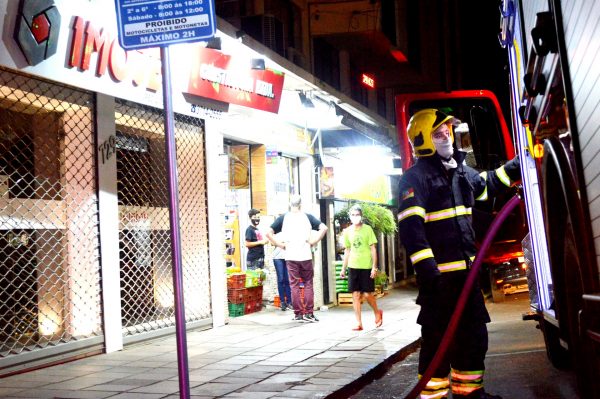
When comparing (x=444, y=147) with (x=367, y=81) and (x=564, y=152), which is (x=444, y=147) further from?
(x=367, y=81)

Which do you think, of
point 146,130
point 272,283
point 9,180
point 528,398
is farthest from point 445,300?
point 272,283

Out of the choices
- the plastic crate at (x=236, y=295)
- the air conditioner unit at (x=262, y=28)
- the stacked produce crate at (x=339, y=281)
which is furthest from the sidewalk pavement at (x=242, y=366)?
the air conditioner unit at (x=262, y=28)

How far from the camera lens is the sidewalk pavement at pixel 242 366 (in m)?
7.09

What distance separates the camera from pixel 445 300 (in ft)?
19.6

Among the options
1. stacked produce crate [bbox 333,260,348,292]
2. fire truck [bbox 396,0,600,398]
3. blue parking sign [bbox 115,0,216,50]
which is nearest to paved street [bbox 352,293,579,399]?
fire truck [bbox 396,0,600,398]

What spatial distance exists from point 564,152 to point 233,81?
859 cm

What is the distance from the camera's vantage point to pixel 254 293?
1459 cm

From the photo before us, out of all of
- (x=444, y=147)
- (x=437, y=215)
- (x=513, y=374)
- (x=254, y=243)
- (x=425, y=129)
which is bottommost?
(x=513, y=374)

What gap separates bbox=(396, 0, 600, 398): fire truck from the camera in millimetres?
3146

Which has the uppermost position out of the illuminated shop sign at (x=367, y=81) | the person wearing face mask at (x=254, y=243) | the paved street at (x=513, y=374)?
the illuminated shop sign at (x=367, y=81)

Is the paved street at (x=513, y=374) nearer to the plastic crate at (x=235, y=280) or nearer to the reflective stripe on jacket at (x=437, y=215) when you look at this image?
the reflective stripe on jacket at (x=437, y=215)

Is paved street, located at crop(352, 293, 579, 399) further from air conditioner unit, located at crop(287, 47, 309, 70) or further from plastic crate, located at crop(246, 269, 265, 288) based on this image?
air conditioner unit, located at crop(287, 47, 309, 70)

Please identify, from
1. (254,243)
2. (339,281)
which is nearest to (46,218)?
(254,243)

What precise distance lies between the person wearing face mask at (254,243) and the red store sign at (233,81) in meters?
2.68
